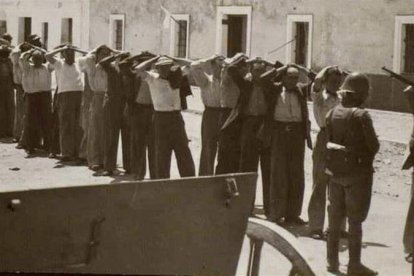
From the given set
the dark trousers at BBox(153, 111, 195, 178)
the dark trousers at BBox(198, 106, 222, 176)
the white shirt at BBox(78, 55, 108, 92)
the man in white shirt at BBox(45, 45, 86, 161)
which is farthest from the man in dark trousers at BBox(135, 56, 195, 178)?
the man in white shirt at BBox(45, 45, 86, 161)

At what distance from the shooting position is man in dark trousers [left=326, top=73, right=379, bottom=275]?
7.34 metres

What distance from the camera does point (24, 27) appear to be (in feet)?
124

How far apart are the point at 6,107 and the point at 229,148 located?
8.61 meters

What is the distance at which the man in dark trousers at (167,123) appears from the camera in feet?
36.6

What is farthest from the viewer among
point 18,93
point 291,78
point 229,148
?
point 18,93

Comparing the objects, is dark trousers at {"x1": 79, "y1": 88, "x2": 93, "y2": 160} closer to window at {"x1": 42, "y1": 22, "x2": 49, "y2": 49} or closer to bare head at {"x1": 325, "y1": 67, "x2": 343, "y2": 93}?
bare head at {"x1": 325, "y1": 67, "x2": 343, "y2": 93}

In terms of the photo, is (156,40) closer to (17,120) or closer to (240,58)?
A: (17,120)

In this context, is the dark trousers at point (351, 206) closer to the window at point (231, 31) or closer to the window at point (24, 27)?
the window at point (231, 31)

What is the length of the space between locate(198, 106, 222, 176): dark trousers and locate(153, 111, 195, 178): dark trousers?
0.27 m

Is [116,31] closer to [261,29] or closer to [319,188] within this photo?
[261,29]

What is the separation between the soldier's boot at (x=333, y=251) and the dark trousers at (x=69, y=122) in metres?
7.74

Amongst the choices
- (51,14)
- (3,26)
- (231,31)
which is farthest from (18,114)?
(3,26)

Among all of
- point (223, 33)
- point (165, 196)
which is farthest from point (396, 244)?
point (223, 33)

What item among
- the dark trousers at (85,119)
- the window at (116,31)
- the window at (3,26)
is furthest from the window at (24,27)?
the dark trousers at (85,119)
